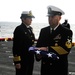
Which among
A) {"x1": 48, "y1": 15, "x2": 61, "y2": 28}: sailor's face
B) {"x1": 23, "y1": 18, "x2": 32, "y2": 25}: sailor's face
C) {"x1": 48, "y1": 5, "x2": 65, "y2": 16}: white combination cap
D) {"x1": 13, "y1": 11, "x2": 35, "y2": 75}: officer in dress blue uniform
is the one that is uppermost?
{"x1": 48, "y1": 5, "x2": 65, "y2": 16}: white combination cap

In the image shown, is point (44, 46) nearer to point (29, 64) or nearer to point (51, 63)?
point (51, 63)

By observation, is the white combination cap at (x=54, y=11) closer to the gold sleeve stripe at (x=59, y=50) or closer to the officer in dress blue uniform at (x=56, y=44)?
the officer in dress blue uniform at (x=56, y=44)

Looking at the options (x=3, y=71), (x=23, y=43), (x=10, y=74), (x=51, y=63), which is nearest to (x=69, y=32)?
(x=51, y=63)

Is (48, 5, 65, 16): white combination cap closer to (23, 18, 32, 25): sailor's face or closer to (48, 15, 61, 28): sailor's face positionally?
(48, 15, 61, 28): sailor's face

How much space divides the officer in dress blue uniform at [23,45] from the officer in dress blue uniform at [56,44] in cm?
189

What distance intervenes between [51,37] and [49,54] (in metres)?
0.41

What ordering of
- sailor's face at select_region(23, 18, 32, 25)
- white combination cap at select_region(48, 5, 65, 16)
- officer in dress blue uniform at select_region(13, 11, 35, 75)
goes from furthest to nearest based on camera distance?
sailor's face at select_region(23, 18, 32, 25)
officer in dress blue uniform at select_region(13, 11, 35, 75)
white combination cap at select_region(48, 5, 65, 16)

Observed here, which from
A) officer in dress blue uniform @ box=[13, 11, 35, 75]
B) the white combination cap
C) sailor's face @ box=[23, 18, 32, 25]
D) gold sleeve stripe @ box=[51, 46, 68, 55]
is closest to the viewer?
gold sleeve stripe @ box=[51, 46, 68, 55]

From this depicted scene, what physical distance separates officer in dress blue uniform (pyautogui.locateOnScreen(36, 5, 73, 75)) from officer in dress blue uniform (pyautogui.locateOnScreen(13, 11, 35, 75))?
74.6 inches

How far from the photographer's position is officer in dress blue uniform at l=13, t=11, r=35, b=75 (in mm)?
→ 7445

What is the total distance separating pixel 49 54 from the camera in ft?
17.5

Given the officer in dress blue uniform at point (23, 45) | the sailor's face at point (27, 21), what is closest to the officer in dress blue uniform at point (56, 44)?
the officer in dress blue uniform at point (23, 45)

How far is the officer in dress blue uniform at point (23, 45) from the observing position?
7.45 m

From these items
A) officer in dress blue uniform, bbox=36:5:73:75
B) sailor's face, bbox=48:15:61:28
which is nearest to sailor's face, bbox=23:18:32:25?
officer in dress blue uniform, bbox=36:5:73:75
